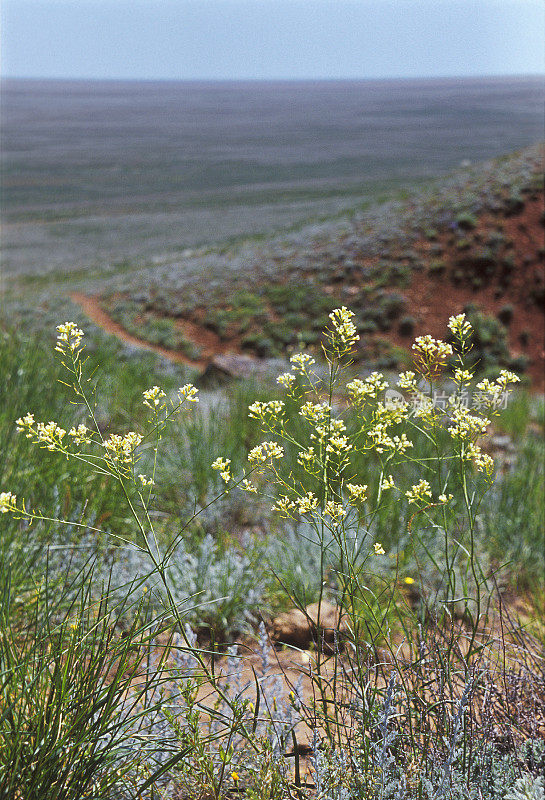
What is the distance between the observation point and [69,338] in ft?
4.34

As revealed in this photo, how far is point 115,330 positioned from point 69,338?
54.7 feet

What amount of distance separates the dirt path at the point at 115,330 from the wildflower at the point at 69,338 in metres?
11.8

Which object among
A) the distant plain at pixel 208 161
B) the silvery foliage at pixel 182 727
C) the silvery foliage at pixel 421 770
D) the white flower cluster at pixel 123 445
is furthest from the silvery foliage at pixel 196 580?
the distant plain at pixel 208 161

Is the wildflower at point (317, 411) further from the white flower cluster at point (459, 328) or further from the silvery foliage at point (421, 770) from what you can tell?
the silvery foliage at point (421, 770)

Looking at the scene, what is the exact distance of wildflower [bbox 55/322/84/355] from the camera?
124 cm

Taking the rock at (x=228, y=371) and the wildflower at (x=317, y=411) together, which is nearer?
the wildflower at (x=317, y=411)

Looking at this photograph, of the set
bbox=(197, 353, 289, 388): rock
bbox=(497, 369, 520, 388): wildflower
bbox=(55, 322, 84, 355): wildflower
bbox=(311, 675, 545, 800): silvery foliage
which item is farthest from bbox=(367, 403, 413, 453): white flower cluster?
bbox=(197, 353, 289, 388): rock

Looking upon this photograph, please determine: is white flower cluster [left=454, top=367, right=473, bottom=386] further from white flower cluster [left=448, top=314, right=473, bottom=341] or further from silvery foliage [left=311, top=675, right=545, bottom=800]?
silvery foliage [left=311, top=675, right=545, bottom=800]

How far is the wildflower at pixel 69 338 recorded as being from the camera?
124cm

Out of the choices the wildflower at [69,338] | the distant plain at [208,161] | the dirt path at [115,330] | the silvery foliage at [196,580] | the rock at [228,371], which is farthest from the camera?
the distant plain at [208,161]

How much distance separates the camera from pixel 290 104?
147500mm

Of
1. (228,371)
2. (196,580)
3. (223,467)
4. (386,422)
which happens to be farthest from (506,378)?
(228,371)

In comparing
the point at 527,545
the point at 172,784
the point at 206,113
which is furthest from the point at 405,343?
the point at 206,113

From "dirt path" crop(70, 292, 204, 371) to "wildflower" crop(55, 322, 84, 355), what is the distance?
38.7 ft
